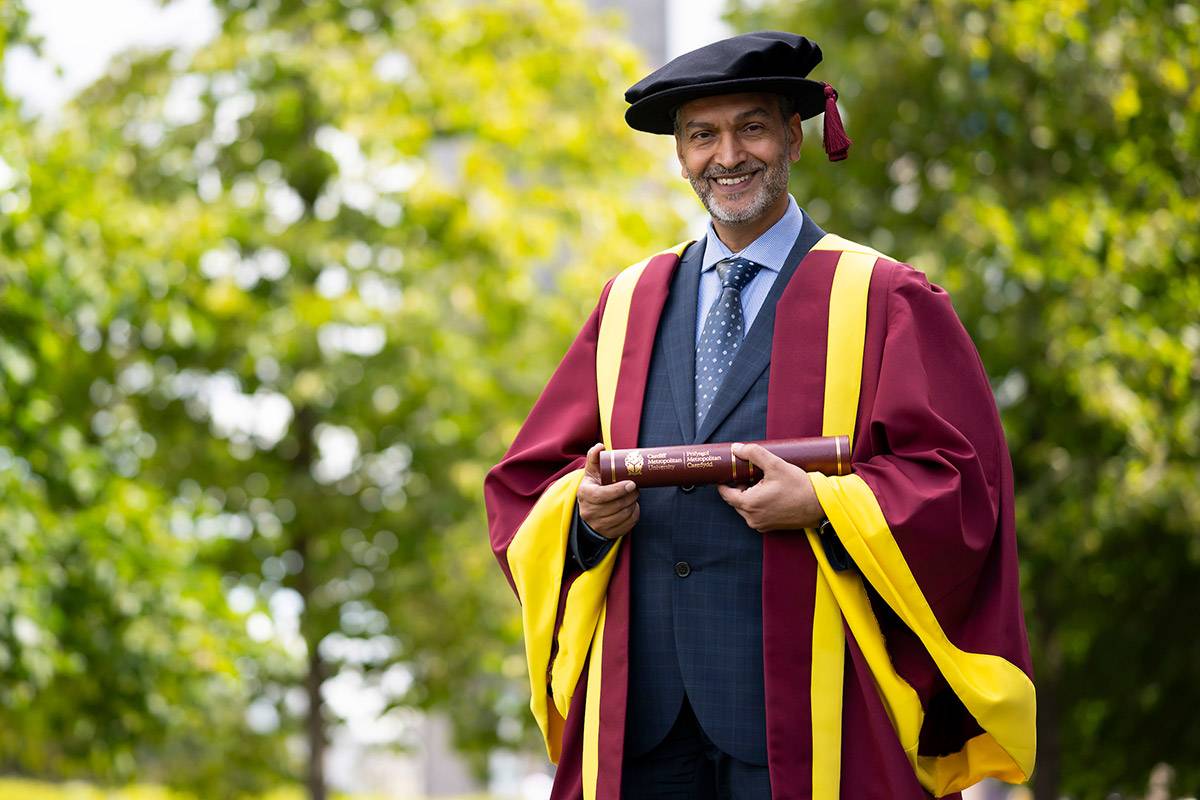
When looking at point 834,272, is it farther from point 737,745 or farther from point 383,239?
point 383,239

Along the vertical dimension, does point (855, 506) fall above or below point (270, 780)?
above

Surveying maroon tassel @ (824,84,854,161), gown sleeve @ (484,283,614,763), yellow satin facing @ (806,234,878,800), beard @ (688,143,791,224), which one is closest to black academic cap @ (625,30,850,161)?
maroon tassel @ (824,84,854,161)

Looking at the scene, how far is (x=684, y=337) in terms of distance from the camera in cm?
327

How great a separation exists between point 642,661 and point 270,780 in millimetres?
9066

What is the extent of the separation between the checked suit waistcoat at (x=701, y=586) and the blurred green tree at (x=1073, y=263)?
519 centimetres

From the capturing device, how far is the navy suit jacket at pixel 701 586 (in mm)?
3002

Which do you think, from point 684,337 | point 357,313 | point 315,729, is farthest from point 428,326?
point 684,337

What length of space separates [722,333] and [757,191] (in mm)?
279

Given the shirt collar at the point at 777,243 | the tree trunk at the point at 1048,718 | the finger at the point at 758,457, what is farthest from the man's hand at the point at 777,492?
the tree trunk at the point at 1048,718

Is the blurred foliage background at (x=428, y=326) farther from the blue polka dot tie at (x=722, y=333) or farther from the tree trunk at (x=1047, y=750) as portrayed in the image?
the blue polka dot tie at (x=722, y=333)

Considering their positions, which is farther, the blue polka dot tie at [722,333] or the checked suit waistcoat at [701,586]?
the blue polka dot tie at [722,333]

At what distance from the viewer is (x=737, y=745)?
2.98 metres

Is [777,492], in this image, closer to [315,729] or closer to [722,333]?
[722,333]

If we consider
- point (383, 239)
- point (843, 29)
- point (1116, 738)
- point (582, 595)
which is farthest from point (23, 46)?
point (1116, 738)
